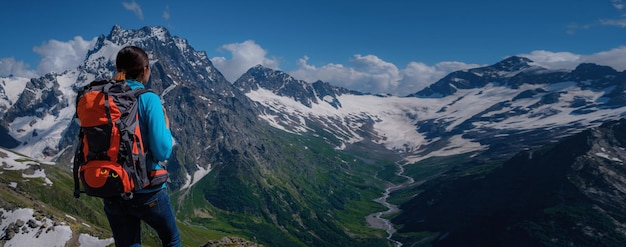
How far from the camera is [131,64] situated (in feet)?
30.2

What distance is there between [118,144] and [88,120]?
741 mm

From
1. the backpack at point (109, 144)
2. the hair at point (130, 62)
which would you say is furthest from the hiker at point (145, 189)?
the backpack at point (109, 144)

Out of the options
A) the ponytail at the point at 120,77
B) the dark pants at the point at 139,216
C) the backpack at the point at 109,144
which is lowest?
the dark pants at the point at 139,216

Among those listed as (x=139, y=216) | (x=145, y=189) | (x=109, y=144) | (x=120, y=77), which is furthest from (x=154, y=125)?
(x=139, y=216)

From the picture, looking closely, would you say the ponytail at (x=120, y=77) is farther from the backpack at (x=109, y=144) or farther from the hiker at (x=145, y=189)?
the backpack at (x=109, y=144)

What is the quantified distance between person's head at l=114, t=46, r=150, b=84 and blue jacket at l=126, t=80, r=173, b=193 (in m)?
0.68

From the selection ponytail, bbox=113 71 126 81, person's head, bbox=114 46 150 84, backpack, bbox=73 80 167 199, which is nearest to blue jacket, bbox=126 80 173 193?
backpack, bbox=73 80 167 199

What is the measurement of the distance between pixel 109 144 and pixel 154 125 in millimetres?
898

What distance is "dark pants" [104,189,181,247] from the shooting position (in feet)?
28.7

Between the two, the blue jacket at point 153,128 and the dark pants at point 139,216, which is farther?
the dark pants at point 139,216

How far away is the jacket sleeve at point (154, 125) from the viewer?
8531mm

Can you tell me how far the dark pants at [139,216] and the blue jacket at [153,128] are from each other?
0.71 metres

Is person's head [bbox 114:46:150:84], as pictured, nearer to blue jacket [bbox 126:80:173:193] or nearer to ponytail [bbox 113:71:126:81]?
ponytail [bbox 113:71:126:81]

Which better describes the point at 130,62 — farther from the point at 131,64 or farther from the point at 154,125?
the point at 154,125
